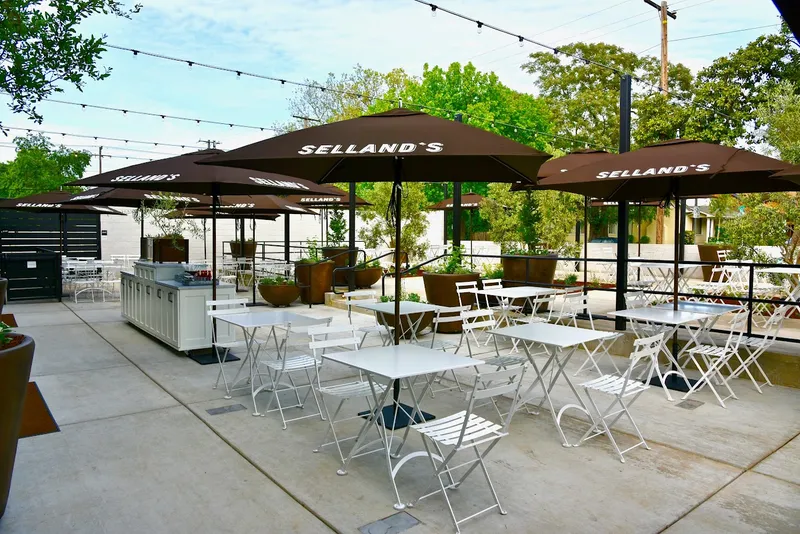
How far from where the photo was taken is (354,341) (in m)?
4.56

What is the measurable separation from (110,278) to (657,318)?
14.9 meters

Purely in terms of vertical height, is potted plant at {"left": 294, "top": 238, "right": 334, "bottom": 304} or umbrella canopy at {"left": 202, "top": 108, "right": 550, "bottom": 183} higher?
umbrella canopy at {"left": 202, "top": 108, "right": 550, "bottom": 183}

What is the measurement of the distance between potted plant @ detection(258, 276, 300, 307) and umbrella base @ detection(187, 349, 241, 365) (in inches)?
159

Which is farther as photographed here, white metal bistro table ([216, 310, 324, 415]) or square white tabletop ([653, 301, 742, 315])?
square white tabletop ([653, 301, 742, 315])

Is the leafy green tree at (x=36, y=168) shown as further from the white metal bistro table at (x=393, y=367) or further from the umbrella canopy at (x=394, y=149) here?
the white metal bistro table at (x=393, y=367)

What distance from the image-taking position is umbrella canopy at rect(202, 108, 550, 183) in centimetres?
385

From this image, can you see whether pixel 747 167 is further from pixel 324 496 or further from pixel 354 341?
pixel 324 496

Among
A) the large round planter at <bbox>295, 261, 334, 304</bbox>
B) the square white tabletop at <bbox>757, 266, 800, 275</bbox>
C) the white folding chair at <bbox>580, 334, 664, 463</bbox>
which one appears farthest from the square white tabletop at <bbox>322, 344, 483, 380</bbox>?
the large round planter at <bbox>295, 261, 334, 304</bbox>

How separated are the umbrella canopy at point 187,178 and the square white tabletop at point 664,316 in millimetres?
3878

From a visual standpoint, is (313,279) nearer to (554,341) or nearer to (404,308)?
(404,308)

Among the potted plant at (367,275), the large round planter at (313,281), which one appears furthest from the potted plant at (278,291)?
the potted plant at (367,275)

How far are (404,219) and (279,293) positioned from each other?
5.73m

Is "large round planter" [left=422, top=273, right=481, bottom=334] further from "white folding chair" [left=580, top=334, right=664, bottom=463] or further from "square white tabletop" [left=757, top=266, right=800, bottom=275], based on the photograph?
"white folding chair" [left=580, top=334, right=664, bottom=463]

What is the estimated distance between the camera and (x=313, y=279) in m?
11.9
